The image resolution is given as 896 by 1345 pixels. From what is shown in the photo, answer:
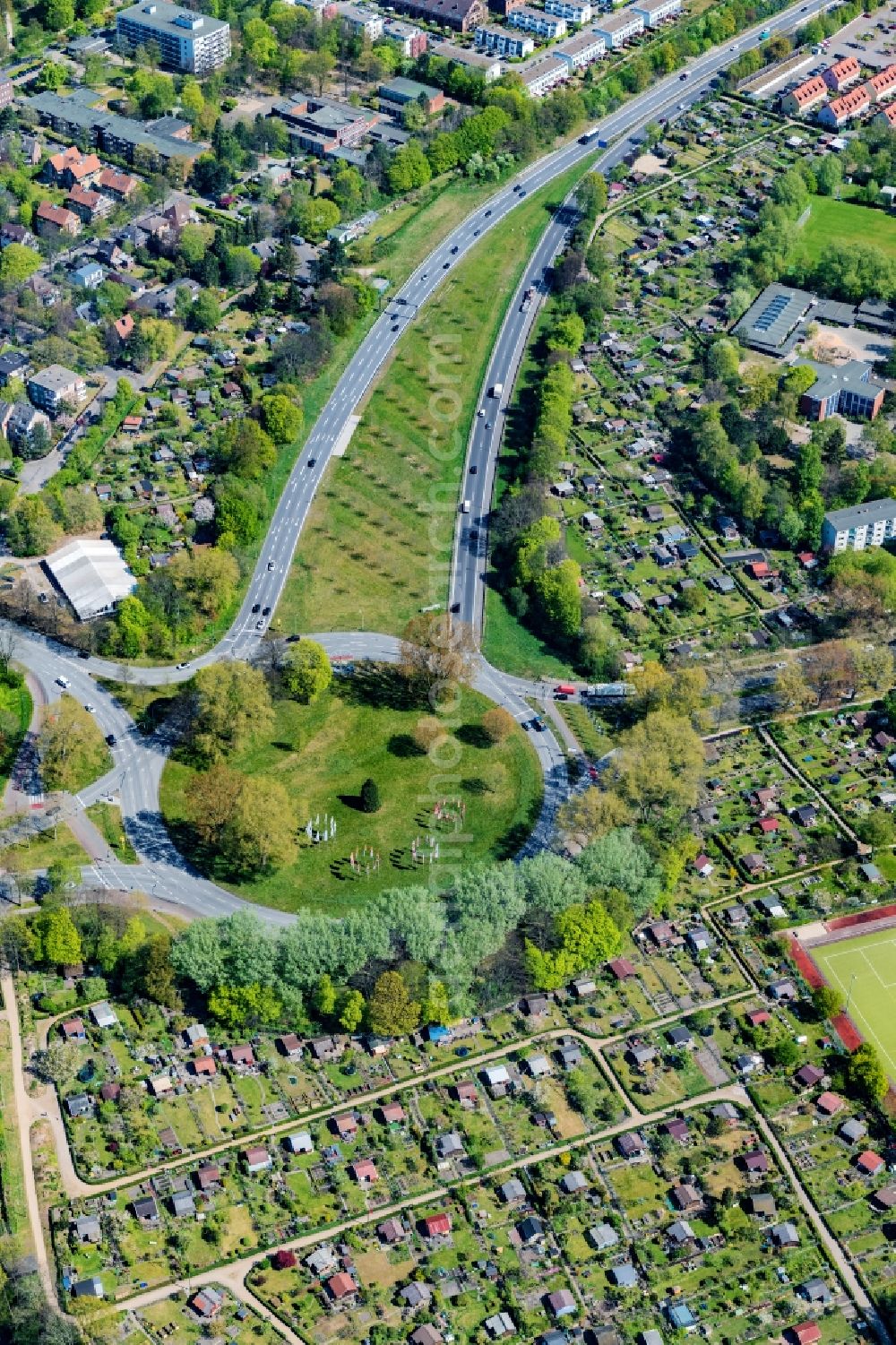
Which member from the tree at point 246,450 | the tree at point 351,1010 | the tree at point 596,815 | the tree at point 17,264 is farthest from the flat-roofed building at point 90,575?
the tree at point 351,1010

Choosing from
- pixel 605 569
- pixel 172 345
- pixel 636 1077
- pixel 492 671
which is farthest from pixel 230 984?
pixel 172 345

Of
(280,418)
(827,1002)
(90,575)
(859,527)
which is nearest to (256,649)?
(90,575)

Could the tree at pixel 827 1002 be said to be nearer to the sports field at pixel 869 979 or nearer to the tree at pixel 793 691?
the sports field at pixel 869 979

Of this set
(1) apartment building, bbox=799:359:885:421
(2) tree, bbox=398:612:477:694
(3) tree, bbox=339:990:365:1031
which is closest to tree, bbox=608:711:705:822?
(2) tree, bbox=398:612:477:694

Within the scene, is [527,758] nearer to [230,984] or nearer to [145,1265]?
[230,984]

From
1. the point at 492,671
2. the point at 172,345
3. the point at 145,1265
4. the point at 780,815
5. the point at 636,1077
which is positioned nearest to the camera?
the point at 145,1265

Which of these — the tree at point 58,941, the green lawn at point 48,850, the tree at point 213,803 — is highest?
the tree at point 213,803

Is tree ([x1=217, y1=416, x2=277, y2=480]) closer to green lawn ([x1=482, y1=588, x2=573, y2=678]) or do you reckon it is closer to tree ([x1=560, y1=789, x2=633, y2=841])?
green lawn ([x1=482, y1=588, x2=573, y2=678])
